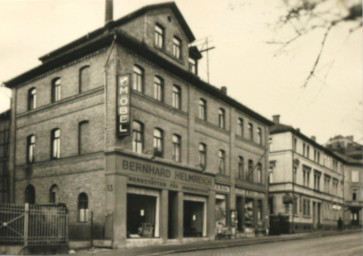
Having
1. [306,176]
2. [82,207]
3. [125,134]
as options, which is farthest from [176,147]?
[306,176]

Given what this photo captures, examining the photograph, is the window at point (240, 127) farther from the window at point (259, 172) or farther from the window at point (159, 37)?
the window at point (159, 37)

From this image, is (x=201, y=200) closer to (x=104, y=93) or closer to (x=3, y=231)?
(x=104, y=93)

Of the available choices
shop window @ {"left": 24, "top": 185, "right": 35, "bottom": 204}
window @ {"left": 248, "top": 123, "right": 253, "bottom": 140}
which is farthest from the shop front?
window @ {"left": 248, "top": 123, "right": 253, "bottom": 140}

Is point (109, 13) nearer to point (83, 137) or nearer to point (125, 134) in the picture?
point (125, 134)

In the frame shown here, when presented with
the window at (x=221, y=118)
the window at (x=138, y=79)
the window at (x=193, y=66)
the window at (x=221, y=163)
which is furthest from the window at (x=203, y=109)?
the window at (x=138, y=79)

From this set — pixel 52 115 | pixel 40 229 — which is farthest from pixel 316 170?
pixel 40 229

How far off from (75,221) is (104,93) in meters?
5.65

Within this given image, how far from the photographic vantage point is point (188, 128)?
2733 centimetres

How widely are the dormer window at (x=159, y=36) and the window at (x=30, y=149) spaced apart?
772cm

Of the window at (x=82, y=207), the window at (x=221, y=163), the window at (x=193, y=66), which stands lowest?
the window at (x=82, y=207)

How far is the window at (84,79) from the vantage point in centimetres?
2325

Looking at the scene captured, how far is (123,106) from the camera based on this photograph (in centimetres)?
2156

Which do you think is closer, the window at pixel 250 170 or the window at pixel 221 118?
the window at pixel 221 118

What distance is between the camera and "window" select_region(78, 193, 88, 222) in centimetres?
2225
